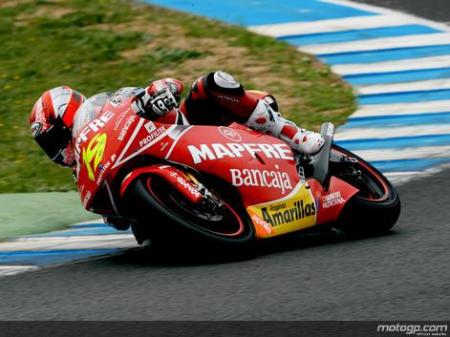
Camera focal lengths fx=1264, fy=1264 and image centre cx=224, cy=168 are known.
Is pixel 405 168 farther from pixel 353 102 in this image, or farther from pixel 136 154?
pixel 136 154

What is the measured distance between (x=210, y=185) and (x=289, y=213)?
522 millimetres

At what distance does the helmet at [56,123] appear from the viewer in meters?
7.85

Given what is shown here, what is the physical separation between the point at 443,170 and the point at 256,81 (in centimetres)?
369

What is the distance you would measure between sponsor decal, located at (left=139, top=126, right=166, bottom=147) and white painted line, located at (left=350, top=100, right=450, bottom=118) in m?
4.31

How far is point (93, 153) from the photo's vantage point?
24.6 ft

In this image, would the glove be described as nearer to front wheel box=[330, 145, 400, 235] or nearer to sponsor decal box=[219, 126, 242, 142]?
front wheel box=[330, 145, 400, 235]

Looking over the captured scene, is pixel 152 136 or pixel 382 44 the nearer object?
pixel 152 136

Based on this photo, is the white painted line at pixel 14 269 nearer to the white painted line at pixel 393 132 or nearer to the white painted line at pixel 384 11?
the white painted line at pixel 393 132

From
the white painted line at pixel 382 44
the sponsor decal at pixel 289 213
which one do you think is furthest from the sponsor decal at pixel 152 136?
the white painted line at pixel 382 44

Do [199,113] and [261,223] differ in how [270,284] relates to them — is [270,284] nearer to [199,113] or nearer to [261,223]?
[261,223]

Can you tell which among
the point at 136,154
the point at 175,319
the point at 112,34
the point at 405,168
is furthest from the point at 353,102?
A: the point at 175,319

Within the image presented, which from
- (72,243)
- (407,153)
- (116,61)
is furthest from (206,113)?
(116,61)

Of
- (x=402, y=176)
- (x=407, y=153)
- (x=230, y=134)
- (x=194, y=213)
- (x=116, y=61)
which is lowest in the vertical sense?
(x=116, y=61)

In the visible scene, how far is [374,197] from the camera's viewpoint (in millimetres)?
8047
